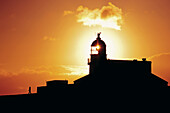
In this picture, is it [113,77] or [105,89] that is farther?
[113,77]

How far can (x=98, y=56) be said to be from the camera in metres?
38.2

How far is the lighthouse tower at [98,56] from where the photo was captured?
38188 millimetres

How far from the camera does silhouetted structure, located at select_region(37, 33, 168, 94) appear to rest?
36375 mm

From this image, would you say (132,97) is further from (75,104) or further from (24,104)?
(24,104)

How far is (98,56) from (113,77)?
411 centimetres

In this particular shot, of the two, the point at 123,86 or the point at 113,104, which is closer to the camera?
the point at 113,104

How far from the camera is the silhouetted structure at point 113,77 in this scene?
36375 mm

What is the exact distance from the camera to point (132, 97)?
113ft

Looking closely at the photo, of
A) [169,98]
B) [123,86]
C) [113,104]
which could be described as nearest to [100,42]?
[123,86]

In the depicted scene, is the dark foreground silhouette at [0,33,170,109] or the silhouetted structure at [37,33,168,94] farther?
the silhouetted structure at [37,33,168,94]

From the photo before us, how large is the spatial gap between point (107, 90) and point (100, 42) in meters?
7.97

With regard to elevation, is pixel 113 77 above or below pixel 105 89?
above

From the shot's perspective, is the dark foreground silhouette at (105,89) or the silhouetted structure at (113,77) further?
the silhouetted structure at (113,77)

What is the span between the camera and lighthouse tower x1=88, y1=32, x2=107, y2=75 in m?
38.2
